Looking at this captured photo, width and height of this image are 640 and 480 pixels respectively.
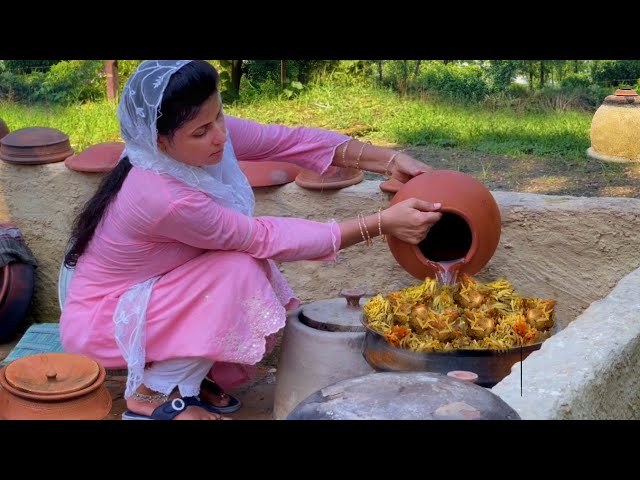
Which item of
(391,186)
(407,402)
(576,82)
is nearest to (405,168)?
(391,186)

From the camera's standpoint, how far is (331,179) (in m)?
4.66

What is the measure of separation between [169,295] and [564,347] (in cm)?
164

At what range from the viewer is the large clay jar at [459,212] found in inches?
149

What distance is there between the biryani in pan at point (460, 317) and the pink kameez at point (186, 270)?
347 millimetres

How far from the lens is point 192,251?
395 cm

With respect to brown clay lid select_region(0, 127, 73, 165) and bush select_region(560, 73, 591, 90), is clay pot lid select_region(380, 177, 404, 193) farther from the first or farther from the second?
bush select_region(560, 73, 591, 90)

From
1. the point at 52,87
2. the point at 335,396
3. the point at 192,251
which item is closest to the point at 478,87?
the point at 52,87

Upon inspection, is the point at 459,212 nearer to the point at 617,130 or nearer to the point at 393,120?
the point at 617,130

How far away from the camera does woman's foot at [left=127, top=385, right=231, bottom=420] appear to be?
154 inches

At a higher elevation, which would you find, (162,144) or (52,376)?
(162,144)

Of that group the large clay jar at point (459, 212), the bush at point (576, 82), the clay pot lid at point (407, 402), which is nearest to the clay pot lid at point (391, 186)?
the large clay jar at point (459, 212)

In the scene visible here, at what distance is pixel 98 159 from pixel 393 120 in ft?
13.2

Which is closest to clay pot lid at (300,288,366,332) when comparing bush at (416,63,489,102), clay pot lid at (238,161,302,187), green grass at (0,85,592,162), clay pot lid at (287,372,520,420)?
clay pot lid at (238,161,302,187)

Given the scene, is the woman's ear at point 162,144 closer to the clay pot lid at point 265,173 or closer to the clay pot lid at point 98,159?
the clay pot lid at point 265,173
